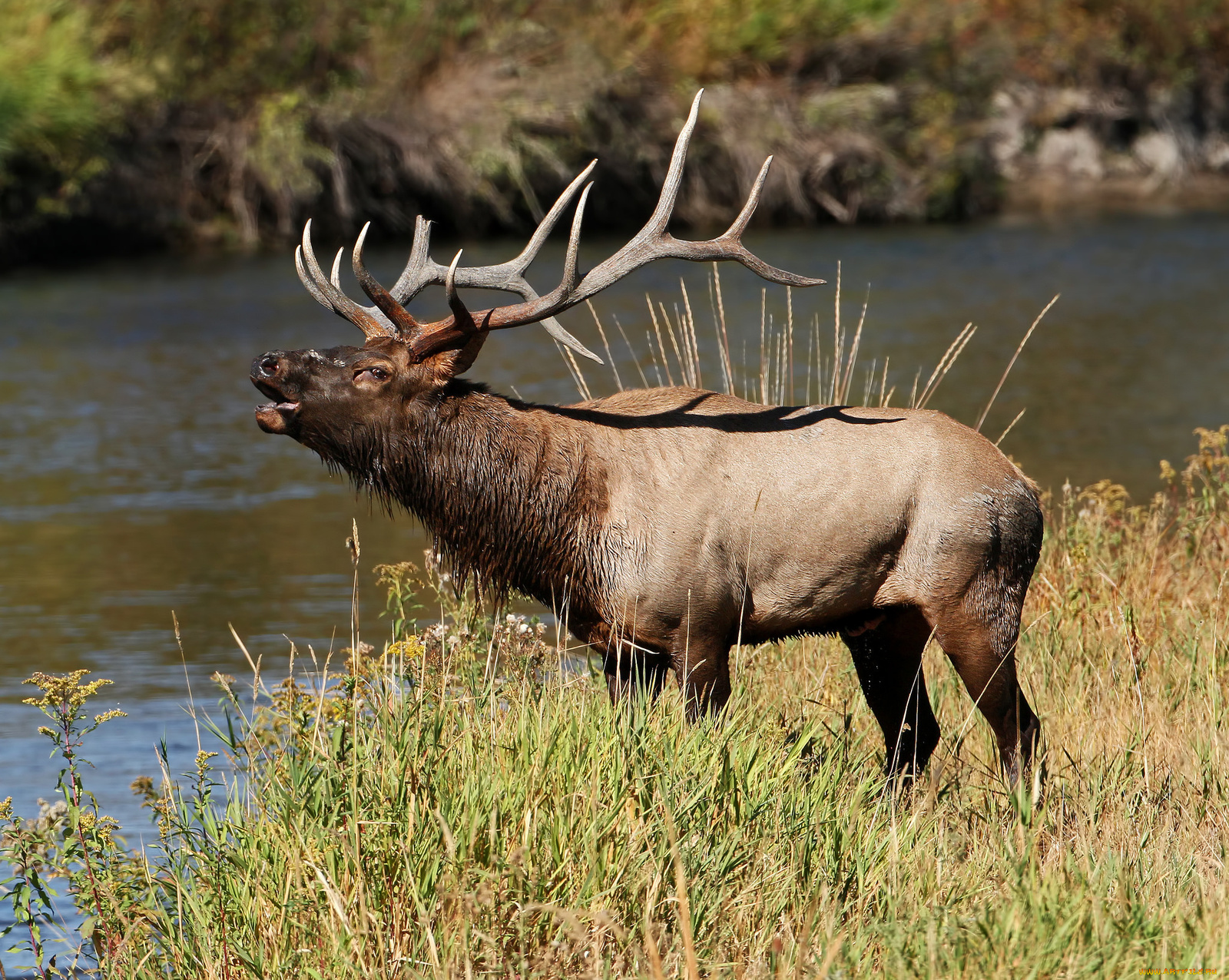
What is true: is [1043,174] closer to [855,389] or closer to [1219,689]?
[855,389]

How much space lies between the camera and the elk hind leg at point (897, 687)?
16.7 feet

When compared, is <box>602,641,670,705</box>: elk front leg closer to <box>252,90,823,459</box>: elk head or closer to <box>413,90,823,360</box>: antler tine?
<box>252,90,823,459</box>: elk head

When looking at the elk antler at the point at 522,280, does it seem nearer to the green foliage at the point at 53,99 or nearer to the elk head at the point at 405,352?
the elk head at the point at 405,352

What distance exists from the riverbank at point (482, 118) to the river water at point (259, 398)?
148 cm

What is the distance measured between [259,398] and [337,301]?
9.97 metres

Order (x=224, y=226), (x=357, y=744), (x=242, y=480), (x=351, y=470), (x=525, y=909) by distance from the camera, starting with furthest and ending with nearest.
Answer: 1. (x=224, y=226)
2. (x=242, y=480)
3. (x=351, y=470)
4. (x=357, y=744)
5. (x=525, y=909)

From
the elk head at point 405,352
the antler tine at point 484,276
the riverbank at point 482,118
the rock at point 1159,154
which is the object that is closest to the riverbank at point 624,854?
the elk head at point 405,352

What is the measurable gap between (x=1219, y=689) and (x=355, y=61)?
78.1 ft

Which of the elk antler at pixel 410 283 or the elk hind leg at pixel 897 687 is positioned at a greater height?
the elk antler at pixel 410 283

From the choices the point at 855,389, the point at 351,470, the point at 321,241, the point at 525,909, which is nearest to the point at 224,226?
the point at 321,241

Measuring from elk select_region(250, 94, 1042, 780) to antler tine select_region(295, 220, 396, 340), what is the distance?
1cm

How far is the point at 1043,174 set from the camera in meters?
32.7

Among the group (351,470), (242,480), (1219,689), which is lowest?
(242,480)

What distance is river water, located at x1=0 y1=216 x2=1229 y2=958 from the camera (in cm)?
803
